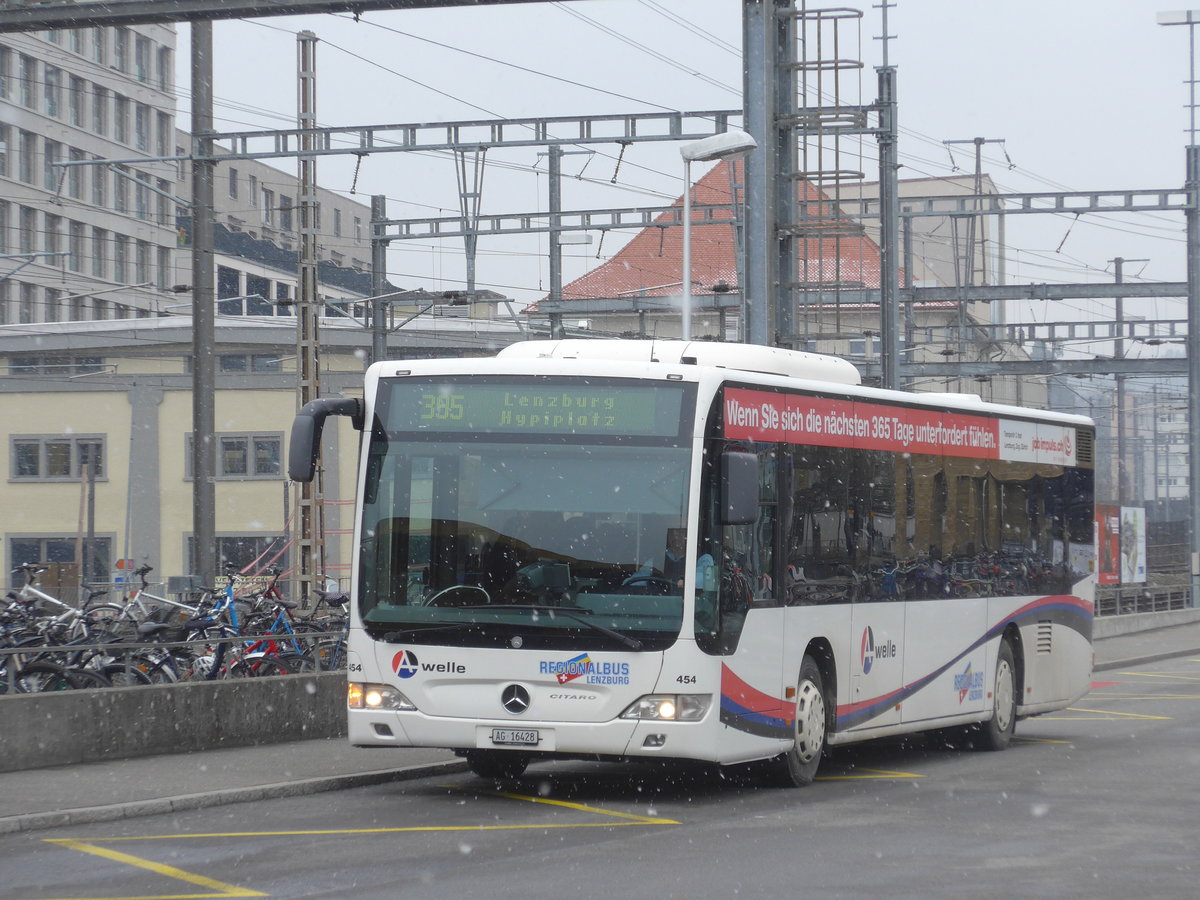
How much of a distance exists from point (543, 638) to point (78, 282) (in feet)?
246

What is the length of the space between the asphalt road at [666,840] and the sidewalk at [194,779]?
147 mm

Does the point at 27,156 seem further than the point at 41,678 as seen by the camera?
Yes

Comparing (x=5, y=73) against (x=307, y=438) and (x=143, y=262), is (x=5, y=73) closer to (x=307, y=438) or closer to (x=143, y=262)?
(x=143, y=262)

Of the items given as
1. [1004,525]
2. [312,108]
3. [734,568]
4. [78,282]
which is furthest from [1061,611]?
[78,282]

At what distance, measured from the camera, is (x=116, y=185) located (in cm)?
8562

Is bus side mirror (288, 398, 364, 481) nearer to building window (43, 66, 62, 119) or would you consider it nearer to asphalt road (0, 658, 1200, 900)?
asphalt road (0, 658, 1200, 900)

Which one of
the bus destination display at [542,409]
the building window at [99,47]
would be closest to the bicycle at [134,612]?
the bus destination display at [542,409]

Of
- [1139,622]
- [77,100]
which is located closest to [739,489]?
[1139,622]

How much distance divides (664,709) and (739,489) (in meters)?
1.42

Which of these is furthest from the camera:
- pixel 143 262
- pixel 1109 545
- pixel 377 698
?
pixel 143 262

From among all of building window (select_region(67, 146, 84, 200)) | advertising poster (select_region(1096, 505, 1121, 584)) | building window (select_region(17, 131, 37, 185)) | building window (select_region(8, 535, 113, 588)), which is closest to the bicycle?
advertising poster (select_region(1096, 505, 1121, 584))

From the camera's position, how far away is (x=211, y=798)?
11.9 m

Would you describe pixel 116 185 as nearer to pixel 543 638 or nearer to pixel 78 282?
pixel 78 282

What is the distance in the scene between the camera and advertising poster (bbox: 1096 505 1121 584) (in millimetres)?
45188
